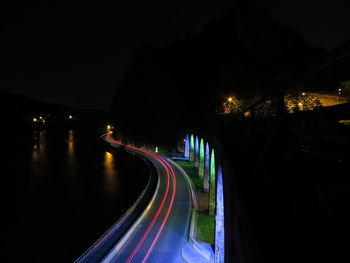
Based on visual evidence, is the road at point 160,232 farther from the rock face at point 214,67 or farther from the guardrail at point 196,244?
the rock face at point 214,67

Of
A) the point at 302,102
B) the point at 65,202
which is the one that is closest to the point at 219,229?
the point at 302,102

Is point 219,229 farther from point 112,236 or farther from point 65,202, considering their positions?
point 65,202

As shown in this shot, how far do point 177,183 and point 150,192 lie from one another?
4.08 meters

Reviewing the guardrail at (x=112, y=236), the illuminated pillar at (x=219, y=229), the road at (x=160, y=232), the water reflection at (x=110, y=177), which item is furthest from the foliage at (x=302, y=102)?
the water reflection at (x=110, y=177)

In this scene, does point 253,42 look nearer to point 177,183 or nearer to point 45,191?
point 177,183

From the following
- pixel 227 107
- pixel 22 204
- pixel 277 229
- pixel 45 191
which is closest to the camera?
pixel 277 229

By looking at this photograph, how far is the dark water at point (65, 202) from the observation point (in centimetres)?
1781

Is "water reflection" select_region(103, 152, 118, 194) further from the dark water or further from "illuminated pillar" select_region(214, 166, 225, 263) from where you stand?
"illuminated pillar" select_region(214, 166, 225, 263)

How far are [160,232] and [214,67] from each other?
4669 cm

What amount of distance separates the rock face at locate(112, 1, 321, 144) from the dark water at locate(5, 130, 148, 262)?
1850 centimetres

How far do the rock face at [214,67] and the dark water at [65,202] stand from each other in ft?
60.7

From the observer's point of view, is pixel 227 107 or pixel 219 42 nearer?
pixel 227 107

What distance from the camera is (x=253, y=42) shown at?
55.7 meters

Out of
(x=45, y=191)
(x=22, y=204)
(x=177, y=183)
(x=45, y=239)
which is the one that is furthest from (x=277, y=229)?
(x=45, y=191)
